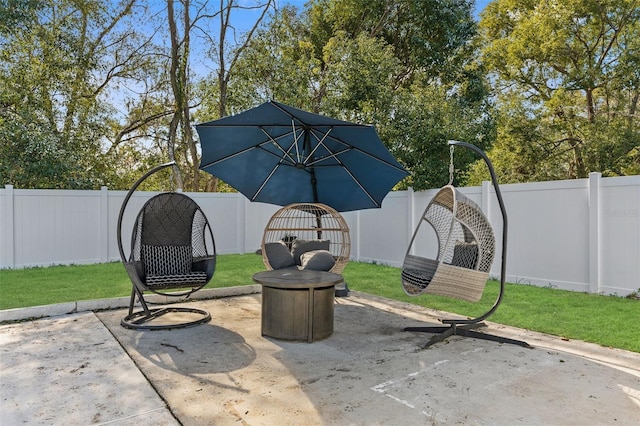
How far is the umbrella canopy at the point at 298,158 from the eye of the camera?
5.02 m

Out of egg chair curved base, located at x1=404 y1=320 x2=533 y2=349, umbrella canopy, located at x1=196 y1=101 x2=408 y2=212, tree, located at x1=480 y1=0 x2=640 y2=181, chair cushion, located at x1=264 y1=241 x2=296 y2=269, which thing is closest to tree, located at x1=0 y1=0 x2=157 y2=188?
umbrella canopy, located at x1=196 y1=101 x2=408 y2=212

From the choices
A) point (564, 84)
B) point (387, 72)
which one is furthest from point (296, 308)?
point (564, 84)

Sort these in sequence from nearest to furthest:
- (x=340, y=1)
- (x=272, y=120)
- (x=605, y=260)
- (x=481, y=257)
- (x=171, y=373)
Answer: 1. (x=171, y=373)
2. (x=481, y=257)
3. (x=272, y=120)
4. (x=605, y=260)
5. (x=340, y=1)

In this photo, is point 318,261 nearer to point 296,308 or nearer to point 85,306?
point 296,308

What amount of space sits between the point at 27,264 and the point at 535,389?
29.1 feet

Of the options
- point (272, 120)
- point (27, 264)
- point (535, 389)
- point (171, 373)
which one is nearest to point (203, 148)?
point (272, 120)

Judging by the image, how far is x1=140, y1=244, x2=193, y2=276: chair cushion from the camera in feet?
17.3

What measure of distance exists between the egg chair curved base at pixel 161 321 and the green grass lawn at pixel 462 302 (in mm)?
1215

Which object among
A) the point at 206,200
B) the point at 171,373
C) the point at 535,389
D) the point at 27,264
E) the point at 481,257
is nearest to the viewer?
the point at 535,389

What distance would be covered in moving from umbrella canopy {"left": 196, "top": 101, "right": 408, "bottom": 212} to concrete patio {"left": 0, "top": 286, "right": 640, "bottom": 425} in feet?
7.24

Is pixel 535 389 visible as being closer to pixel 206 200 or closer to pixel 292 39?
pixel 206 200

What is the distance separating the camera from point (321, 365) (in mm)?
3402

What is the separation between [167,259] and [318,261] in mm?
1868

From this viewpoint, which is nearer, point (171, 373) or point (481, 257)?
point (171, 373)
